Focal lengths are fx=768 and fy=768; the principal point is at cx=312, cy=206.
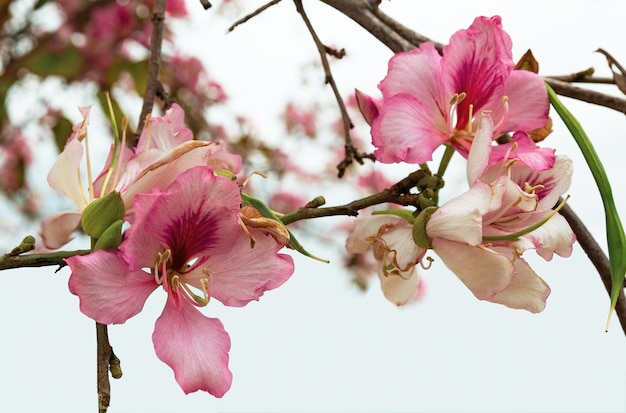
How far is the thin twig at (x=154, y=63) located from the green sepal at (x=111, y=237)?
175 millimetres

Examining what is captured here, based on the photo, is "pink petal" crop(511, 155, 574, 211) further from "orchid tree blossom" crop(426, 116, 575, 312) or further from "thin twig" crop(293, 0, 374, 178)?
"thin twig" crop(293, 0, 374, 178)

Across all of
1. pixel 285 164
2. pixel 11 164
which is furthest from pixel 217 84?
pixel 11 164

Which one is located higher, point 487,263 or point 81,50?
point 81,50

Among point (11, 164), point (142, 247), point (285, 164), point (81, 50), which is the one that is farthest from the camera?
point (11, 164)

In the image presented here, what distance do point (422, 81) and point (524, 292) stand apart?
11 centimetres

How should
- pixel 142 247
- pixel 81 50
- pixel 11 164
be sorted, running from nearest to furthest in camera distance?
pixel 142 247 → pixel 81 50 → pixel 11 164

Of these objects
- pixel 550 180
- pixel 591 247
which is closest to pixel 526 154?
pixel 550 180

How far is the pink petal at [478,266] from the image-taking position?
33cm

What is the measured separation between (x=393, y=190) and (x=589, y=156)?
0.32 ft

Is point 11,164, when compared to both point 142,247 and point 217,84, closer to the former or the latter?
point 217,84

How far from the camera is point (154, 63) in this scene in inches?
21.5

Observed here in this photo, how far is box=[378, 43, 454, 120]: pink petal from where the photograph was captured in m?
0.36

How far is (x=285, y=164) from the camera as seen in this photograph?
1.48 metres

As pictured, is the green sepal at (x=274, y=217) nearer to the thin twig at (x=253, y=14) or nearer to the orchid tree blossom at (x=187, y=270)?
the orchid tree blossom at (x=187, y=270)
